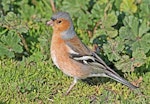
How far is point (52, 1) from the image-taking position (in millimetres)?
8273

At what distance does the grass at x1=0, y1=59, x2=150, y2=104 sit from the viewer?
6.63 metres

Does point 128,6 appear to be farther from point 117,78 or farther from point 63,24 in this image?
point 117,78

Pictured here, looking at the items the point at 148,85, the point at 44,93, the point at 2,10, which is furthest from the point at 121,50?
the point at 2,10

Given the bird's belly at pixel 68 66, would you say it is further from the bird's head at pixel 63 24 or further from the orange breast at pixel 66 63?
the bird's head at pixel 63 24

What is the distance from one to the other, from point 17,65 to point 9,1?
1.42 metres

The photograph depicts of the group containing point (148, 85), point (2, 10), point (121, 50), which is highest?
point (2, 10)

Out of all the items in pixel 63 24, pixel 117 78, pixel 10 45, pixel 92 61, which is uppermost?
pixel 63 24

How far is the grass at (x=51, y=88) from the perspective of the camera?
6.63 meters

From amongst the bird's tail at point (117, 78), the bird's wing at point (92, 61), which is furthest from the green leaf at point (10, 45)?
the bird's tail at point (117, 78)

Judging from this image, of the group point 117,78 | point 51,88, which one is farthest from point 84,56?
point 51,88

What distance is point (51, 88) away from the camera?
22.8 feet

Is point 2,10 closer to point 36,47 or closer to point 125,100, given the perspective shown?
point 36,47

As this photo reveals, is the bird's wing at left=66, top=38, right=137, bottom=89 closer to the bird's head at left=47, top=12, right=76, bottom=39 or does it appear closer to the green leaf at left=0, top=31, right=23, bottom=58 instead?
the bird's head at left=47, top=12, right=76, bottom=39

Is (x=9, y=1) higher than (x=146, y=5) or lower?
higher
